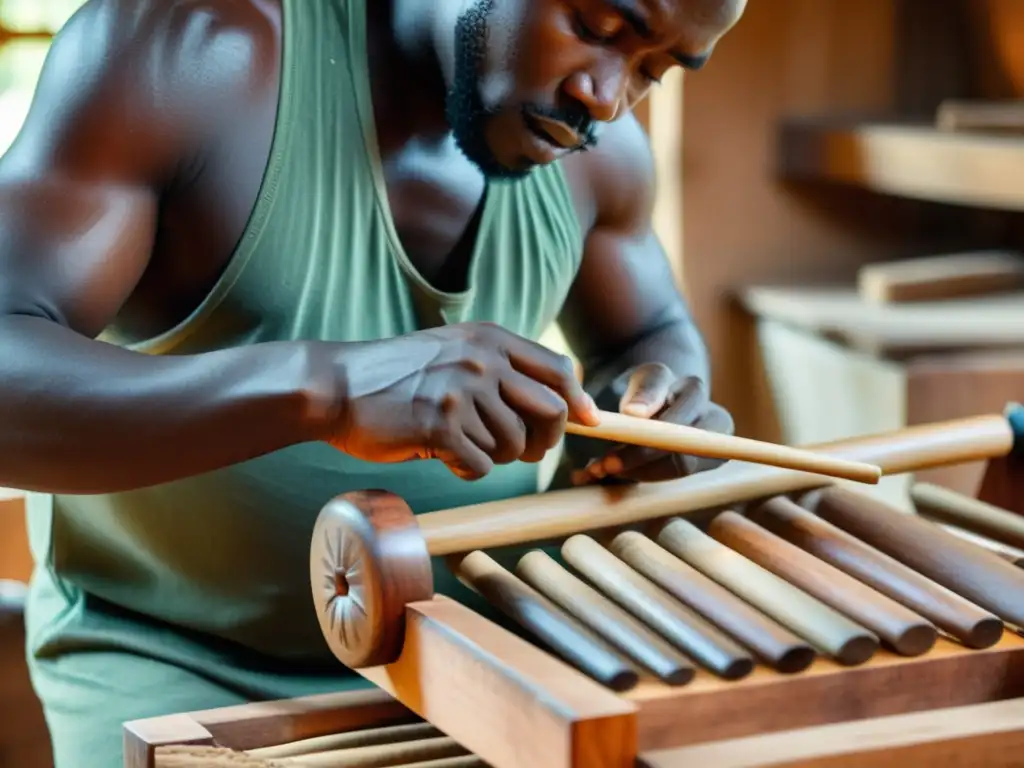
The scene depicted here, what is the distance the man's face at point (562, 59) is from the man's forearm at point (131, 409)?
27 cm

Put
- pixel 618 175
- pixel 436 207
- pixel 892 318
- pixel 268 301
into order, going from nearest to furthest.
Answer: pixel 268 301, pixel 436 207, pixel 618 175, pixel 892 318

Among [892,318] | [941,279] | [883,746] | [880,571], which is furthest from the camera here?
[941,279]

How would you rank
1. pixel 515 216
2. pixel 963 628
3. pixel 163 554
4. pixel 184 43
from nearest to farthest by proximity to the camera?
pixel 963 628 < pixel 184 43 < pixel 163 554 < pixel 515 216

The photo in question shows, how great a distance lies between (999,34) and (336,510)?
1.76m

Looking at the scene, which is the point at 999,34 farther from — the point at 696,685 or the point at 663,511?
the point at 696,685

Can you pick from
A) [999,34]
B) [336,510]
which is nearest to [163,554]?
[336,510]

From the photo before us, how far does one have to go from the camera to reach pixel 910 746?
88 centimetres

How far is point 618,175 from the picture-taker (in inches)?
58.4

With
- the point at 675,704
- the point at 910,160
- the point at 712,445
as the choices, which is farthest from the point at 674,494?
the point at 910,160

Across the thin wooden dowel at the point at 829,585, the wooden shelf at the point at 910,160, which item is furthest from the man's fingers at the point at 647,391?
the wooden shelf at the point at 910,160

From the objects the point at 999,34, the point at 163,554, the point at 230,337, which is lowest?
the point at 163,554

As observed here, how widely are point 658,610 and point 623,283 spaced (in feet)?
1.78

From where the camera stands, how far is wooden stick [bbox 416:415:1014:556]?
3.64 feet

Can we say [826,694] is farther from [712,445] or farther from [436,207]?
[436,207]
